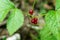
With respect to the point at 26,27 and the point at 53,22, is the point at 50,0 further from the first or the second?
Answer: the point at 53,22

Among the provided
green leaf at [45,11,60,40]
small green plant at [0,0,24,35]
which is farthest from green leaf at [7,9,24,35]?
green leaf at [45,11,60,40]

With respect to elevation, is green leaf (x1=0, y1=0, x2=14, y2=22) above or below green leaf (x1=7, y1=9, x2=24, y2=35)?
above

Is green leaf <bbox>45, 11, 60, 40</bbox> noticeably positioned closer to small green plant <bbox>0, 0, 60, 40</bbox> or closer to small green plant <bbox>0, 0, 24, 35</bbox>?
small green plant <bbox>0, 0, 60, 40</bbox>

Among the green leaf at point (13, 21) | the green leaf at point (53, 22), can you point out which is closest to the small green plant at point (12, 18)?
the green leaf at point (13, 21)

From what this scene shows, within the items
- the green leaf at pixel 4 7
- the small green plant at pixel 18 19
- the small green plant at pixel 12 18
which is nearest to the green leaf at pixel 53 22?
the small green plant at pixel 18 19

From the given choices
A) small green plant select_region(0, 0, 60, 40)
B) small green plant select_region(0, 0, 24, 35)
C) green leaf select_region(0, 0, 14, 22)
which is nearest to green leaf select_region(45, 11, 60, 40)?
small green plant select_region(0, 0, 60, 40)

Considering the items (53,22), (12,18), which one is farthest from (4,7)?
(53,22)

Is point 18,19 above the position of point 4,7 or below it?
below

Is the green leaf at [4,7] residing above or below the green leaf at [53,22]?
above

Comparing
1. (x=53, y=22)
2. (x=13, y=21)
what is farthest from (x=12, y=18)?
(x=53, y=22)

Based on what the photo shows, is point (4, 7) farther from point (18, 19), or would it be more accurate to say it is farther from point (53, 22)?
point (53, 22)

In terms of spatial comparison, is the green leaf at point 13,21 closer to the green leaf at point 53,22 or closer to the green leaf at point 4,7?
the green leaf at point 4,7
